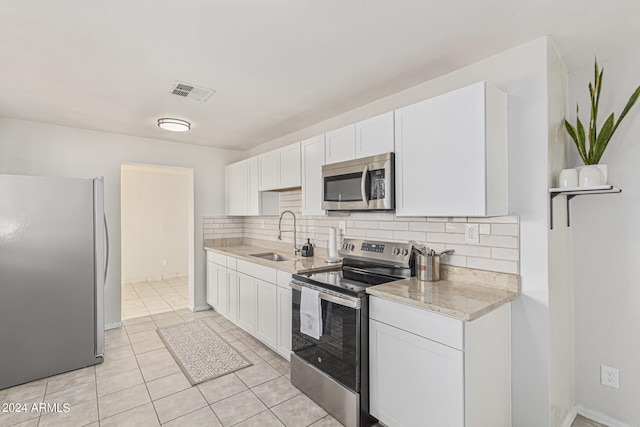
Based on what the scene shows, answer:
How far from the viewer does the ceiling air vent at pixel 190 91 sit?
8.32 feet

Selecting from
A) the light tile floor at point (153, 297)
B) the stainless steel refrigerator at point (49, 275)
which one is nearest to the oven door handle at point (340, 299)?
the stainless steel refrigerator at point (49, 275)

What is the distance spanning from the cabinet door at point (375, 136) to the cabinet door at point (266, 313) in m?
1.53

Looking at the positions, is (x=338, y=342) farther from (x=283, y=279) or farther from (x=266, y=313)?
(x=266, y=313)

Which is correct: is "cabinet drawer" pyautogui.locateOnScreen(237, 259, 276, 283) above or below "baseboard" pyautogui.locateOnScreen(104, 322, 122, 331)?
above

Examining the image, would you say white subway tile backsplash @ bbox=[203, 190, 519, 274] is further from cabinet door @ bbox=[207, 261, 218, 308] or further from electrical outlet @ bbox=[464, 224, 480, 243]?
cabinet door @ bbox=[207, 261, 218, 308]

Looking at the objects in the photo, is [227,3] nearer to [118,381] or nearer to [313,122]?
[313,122]

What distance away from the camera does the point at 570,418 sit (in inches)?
83.3

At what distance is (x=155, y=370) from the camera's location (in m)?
2.86

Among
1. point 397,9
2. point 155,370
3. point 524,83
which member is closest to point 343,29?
point 397,9

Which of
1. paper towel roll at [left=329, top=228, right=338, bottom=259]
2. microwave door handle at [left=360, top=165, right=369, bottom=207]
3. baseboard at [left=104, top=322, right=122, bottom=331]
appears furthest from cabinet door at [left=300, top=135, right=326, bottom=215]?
baseboard at [left=104, top=322, right=122, bottom=331]

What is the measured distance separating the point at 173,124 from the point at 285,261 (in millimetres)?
1885

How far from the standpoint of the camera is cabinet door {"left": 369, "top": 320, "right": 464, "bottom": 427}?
1631mm

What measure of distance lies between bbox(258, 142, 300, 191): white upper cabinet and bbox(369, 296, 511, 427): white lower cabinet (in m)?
1.76

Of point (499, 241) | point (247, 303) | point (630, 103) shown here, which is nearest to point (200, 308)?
point (247, 303)
